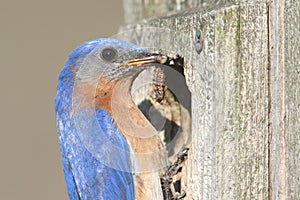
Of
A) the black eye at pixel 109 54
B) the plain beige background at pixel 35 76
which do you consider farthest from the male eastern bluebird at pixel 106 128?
the plain beige background at pixel 35 76

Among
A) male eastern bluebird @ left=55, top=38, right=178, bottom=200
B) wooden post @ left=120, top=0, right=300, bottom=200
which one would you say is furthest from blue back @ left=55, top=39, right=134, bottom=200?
wooden post @ left=120, top=0, right=300, bottom=200

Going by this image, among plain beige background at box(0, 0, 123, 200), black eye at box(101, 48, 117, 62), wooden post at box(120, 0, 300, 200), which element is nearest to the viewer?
wooden post at box(120, 0, 300, 200)

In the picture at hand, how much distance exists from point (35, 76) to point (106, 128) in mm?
4098

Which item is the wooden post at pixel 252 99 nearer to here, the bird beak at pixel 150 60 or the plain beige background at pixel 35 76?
the bird beak at pixel 150 60

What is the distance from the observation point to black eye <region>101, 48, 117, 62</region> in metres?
3.74

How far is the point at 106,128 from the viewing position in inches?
145

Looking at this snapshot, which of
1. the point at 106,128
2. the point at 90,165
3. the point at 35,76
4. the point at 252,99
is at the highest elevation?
the point at 35,76

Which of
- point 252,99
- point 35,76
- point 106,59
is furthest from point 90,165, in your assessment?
point 35,76

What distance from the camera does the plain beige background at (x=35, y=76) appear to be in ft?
23.5

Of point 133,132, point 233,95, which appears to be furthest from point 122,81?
point 233,95

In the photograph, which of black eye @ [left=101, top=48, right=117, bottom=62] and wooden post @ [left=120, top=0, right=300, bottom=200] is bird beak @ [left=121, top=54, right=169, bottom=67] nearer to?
black eye @ [left=101, top=48, right=117, bottom=62]

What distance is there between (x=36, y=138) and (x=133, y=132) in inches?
149

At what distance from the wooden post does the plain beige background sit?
13.2 ft

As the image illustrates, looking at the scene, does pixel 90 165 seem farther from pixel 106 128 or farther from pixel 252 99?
pixel 252 99
